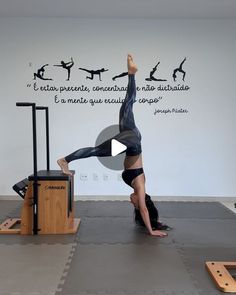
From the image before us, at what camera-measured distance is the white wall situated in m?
6.16

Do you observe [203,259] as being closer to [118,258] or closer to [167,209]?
[118,258]

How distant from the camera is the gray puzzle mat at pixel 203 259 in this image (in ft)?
9.57

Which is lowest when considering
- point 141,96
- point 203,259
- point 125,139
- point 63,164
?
point 203,259

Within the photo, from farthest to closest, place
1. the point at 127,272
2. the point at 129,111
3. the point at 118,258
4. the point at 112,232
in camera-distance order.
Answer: the point at 129,111, the point at 112,232, the point at 118,258, the point at 127,272

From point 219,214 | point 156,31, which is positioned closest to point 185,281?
point 219,214

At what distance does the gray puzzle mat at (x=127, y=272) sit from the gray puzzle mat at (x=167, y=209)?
145cm

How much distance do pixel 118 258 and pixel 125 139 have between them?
1.34 metres

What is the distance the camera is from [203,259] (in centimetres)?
352

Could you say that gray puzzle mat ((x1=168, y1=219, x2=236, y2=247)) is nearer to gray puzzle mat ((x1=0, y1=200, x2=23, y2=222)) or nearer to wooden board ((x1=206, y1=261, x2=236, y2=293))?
wooden board ((x1=206, y1=261, x2=236, y2=293))

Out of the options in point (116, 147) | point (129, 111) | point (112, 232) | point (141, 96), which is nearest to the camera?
point (116, 147)

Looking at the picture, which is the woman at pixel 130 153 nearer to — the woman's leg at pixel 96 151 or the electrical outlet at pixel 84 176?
the woman's leg at pixel 96 151

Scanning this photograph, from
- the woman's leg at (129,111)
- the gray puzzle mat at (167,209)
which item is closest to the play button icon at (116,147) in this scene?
the woman's leg at (129,111)

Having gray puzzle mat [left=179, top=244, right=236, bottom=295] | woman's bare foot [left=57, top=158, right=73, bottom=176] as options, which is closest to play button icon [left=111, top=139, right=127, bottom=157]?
woman's bare foot [left=57, top=158, right=73, bottom=176]

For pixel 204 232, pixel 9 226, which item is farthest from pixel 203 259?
pixel 9 226
